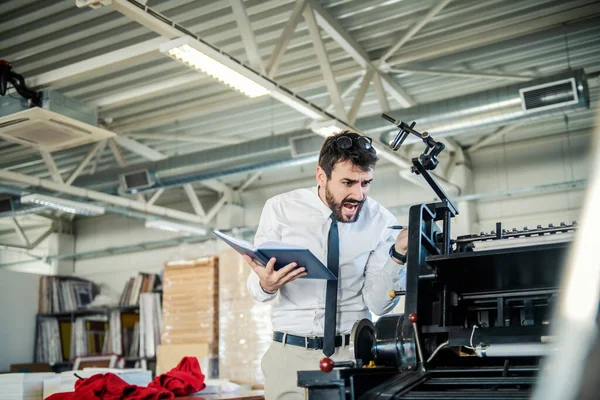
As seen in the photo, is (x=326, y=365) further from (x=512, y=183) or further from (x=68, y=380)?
(x=512, y=183)

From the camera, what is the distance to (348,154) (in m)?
2.15

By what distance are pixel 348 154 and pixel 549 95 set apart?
3.91 meters

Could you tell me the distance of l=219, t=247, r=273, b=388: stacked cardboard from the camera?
5.74 metres

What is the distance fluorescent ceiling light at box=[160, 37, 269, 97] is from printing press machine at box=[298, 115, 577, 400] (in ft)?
8.94

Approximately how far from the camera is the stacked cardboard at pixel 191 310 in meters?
6.30

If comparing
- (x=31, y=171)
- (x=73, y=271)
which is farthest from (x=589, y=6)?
(x=73, y=271)

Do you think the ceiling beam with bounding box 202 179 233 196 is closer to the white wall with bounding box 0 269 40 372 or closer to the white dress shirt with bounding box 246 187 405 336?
the white wall with bounding box 0 269 40 372

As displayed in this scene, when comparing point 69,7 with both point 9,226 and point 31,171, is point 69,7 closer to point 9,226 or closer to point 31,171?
point 31,171

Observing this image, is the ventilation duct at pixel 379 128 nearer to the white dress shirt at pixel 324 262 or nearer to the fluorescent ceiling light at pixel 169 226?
the fluorescent ceiling light at pixel 169 226

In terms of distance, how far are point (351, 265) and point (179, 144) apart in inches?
284

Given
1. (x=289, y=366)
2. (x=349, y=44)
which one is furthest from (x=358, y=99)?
(x=289, y=366)

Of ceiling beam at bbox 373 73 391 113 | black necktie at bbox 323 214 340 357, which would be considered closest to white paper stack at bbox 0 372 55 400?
black necktie at bbox 323 214 340 357

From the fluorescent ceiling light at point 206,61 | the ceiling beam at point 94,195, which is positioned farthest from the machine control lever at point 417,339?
the ceiling beam at point 94,195

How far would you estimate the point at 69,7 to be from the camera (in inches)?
208
